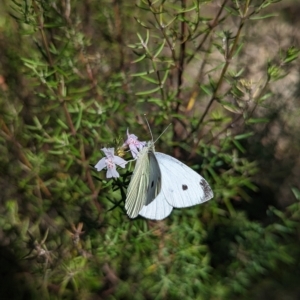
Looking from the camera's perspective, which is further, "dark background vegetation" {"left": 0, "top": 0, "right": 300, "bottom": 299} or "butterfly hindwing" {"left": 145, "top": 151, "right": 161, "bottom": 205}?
"dark background vegetation" {"left": 0, "top": 0, "right": 300, "bottom": 299}

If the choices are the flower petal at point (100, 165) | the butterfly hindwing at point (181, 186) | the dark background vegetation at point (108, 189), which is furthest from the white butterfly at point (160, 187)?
the dark background vegetation at point (108, 189)

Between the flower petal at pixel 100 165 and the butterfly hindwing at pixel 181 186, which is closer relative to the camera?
the flower petal at pixel 100 165

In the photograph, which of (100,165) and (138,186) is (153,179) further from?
(100,165)

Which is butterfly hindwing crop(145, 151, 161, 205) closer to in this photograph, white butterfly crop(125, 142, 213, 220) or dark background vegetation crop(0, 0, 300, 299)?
white butterfly crop(125, 142, 213, 220)

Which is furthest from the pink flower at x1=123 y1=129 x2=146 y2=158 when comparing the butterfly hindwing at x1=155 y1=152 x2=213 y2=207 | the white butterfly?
the butterfly hindwing at x1=155 y1=152 x2=213 y2=207

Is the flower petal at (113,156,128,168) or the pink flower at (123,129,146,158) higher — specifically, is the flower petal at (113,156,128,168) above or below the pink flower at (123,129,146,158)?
below

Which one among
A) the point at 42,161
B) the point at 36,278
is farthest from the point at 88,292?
the point at 42,161

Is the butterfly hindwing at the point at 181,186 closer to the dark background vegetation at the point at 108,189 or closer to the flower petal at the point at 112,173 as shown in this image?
the flower petal at the point at 112,173

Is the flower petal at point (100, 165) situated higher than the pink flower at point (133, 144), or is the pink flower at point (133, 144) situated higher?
the pink flower at point (133, 144)

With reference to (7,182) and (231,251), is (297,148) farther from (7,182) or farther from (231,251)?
(7,182)
